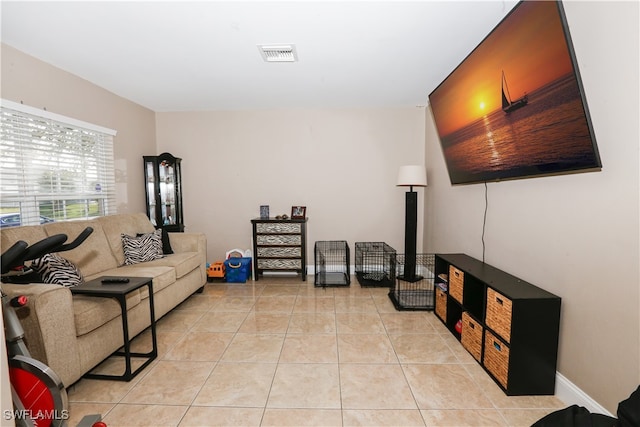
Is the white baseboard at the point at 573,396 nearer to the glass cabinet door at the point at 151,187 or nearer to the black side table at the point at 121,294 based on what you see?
the black side table at the point at 121,294

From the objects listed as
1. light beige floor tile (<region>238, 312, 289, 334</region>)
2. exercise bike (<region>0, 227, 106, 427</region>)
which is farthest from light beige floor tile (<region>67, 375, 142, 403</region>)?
light beige floor tile (<region>238, 312, 289, 334</region>)

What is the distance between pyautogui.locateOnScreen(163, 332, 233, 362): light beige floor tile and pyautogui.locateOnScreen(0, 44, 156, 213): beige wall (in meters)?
2.17

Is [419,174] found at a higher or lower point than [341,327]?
higher

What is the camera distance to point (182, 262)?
322 centimetres

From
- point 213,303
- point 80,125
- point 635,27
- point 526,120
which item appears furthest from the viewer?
point 213,303

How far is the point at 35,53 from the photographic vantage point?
2.60 meters

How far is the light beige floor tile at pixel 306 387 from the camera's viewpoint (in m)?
1.81

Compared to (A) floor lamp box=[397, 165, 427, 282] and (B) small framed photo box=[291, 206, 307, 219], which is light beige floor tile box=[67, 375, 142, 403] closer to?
(B) small framed photo box=[291, 206, 307, 219]

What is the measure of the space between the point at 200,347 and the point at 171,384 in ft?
1.53

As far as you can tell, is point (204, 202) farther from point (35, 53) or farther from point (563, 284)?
point (563, 284)

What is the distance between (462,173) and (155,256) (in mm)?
3363

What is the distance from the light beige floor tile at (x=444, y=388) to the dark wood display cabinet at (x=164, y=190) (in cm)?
362

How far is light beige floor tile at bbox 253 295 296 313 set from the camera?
3.26m

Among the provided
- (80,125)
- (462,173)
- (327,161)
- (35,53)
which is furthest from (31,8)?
(462,173)
